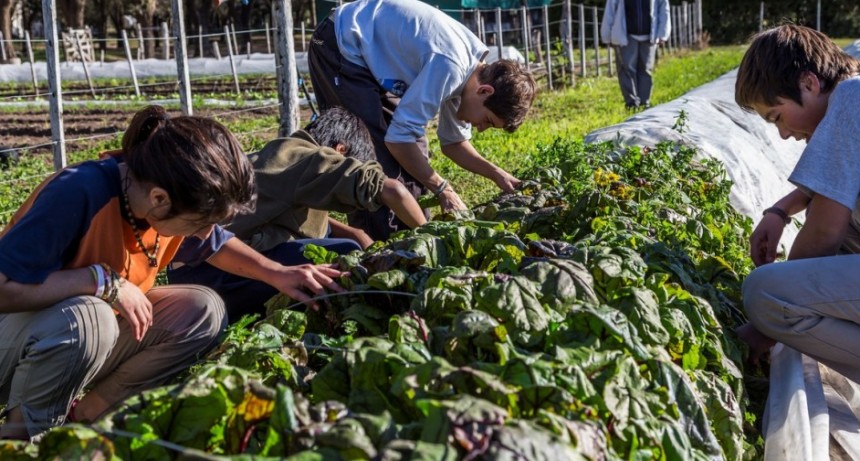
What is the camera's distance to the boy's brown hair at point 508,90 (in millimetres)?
4371

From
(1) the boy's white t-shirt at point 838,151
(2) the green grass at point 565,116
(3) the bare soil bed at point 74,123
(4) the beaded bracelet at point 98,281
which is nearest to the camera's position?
(4) the beaded bracelet at point 98,281

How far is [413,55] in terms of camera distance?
4.62 m

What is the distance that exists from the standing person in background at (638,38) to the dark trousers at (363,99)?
814 cm

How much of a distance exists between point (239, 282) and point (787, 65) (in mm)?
2133

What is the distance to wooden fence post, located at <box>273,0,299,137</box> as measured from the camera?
24.8ft

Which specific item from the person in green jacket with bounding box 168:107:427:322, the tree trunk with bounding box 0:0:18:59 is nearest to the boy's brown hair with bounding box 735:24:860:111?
the person in green jacket with bounding box 168:107:427:322

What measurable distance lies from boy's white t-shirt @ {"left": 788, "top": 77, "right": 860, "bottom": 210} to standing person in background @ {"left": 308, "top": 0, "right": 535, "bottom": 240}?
1.40 meters

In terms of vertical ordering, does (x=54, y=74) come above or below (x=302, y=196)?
above

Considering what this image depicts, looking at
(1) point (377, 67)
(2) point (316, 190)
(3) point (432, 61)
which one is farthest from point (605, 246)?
(1) point (377, 67)

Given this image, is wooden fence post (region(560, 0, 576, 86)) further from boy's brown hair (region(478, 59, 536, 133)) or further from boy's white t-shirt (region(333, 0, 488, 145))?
boy's brown hair (region(478, 59, 536, 133))

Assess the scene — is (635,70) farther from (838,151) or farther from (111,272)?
(111,272)

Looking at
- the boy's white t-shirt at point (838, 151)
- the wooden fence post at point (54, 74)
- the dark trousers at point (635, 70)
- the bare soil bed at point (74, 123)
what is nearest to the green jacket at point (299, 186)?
the boy's white t-shirt at point (838, 151)

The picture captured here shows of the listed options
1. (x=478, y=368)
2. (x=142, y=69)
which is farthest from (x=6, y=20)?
(x=478, y=368)

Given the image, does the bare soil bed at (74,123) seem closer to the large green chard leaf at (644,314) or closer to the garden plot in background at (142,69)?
the garden plot in background at (142,69)
